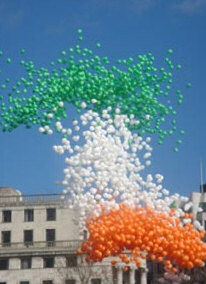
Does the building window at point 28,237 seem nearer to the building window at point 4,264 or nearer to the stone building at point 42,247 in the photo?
the stone building at point 42,247

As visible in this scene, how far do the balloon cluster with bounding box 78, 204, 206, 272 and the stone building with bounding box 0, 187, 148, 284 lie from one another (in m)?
40.0

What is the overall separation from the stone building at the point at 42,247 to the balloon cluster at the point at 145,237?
4003cm

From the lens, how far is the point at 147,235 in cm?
2209

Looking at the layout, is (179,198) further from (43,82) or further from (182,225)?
(43,82)

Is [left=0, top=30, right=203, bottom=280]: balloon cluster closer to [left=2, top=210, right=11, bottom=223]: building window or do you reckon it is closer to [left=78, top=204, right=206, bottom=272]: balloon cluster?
[left=78, top=204, right=206, bottom=272]: balloon cluster

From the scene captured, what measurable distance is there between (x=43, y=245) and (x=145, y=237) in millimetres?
42577

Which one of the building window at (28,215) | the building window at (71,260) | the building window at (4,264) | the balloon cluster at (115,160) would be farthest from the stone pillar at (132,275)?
the balloon cluster at (115,160)

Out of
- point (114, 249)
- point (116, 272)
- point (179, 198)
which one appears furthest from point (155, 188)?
point (116, 272)

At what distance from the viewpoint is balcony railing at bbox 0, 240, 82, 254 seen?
207 feet

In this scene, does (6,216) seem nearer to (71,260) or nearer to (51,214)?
(51,214)

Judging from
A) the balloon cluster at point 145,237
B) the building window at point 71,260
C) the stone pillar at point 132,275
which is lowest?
the balloon cluster at point 145,237

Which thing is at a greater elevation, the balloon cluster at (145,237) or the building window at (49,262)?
the building window at (49,262)

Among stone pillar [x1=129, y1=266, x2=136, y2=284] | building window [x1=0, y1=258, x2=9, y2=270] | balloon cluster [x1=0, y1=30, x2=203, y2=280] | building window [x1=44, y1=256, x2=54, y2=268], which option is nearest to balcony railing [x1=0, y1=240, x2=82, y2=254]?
building window [x1=0, y1=258, x2=9, y2=270]

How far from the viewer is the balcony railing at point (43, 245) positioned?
6294 cm
